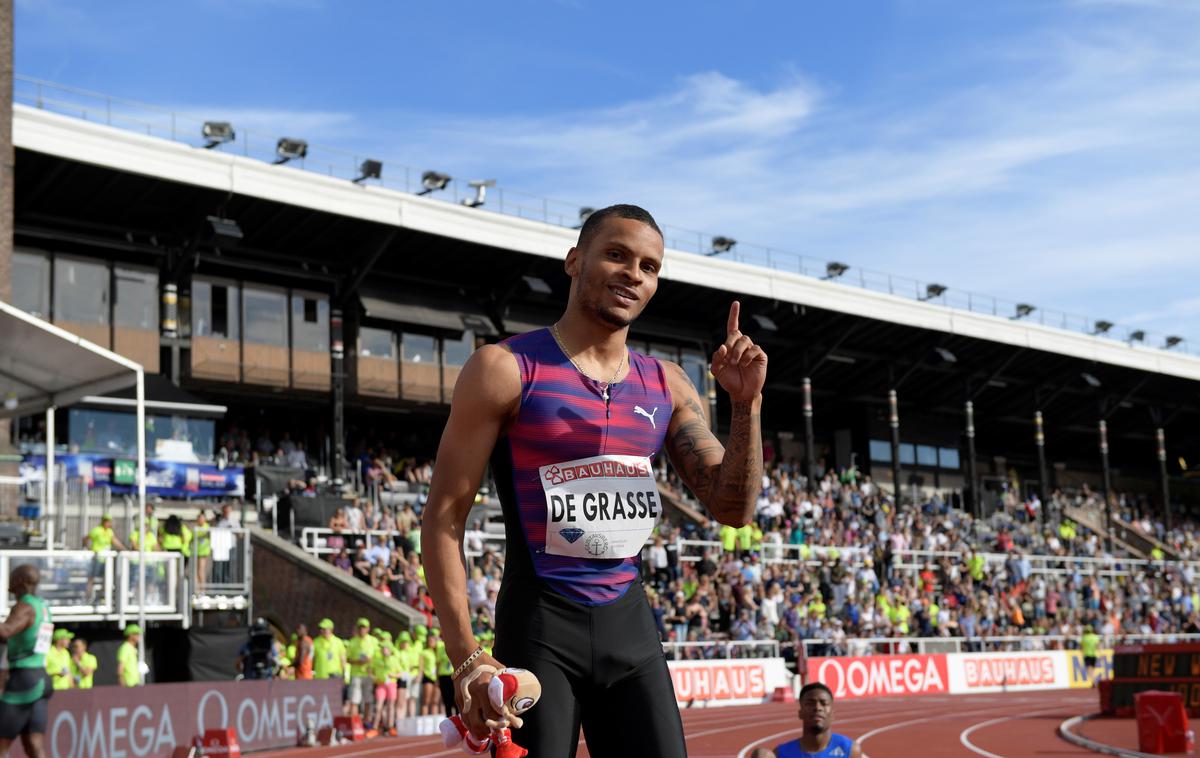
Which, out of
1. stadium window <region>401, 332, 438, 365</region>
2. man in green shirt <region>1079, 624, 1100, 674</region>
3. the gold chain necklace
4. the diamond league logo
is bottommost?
man in green shirt <region>1079, 624, 1100, 674</region>

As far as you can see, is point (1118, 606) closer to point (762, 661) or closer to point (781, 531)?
point (781, 531)

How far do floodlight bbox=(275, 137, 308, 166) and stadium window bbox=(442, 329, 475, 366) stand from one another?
24.3 feet

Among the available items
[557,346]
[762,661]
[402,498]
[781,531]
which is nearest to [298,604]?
[402,498]

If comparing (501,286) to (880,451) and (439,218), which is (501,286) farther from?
(880,451)

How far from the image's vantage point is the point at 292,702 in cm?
1809

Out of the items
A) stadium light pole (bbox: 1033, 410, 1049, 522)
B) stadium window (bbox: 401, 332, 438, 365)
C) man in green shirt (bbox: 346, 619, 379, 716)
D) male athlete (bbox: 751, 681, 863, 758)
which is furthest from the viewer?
stadium light pole (bbox: 1033, 410, 1049, 522)

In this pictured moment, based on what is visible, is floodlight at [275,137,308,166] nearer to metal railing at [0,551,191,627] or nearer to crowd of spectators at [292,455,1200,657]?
crowd of spectators at [292,455,1200,657]

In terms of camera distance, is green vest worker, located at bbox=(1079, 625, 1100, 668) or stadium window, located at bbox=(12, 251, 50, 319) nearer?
stadium window, located at bbox=(12, 251, 50, 319)

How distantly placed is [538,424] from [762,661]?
25.4 m

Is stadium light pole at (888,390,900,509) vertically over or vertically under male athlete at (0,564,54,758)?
over

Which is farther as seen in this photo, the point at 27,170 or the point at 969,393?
the point at 969,393

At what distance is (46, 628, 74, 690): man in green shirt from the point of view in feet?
A: 54.7

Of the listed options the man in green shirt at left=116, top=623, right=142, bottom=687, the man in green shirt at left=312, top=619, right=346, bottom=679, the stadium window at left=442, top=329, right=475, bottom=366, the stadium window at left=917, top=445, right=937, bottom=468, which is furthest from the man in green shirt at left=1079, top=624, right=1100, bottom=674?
the man in green shirt at left=116, top=623, right=142, bottom=687

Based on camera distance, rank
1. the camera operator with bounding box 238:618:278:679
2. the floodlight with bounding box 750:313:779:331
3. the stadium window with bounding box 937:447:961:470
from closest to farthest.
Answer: the camera operator with bounding box 238:618:278:679 → the floodlight with bounding box 750:313:779:331 → the stadium window with bounding box 937:447:961:470
